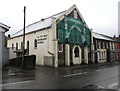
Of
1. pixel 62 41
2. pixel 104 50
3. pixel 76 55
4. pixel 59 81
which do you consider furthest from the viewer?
pixel 104 50

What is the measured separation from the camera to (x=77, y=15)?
26891 millimetres

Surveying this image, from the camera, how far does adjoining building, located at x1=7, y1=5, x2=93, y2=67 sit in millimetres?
21906

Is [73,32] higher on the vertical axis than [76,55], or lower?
higher

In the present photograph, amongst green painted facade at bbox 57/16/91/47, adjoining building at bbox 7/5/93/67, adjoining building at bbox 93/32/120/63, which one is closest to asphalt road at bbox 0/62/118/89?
adjoining building at bbox 7/5/93/67

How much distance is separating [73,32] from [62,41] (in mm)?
3534

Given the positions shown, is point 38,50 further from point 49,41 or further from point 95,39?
point 95,39

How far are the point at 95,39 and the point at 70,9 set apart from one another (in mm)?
10317

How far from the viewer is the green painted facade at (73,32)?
22.9m

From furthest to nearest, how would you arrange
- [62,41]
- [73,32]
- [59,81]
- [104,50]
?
[104,50] < [73,32] < [62,41] < [59,81]

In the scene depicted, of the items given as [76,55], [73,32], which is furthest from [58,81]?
[73,32]

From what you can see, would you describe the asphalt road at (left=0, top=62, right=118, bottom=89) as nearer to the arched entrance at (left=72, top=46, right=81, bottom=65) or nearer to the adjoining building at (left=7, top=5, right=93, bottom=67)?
the adjoining building at (left=7, top=5, right=93, bottom=67)

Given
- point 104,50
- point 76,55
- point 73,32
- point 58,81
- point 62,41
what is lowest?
point 58,81

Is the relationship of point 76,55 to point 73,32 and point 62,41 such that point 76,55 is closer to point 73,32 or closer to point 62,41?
point 73,32

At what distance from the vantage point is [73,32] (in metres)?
25.1
